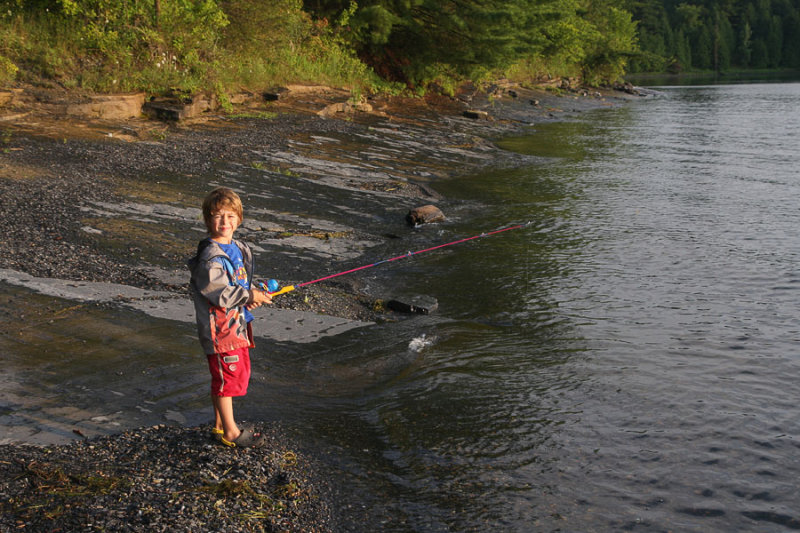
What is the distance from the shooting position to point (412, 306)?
729cm

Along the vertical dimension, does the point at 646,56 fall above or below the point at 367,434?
above

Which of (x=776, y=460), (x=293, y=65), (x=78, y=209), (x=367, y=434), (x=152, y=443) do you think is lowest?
(x=776, y=460)

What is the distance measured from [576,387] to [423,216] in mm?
5990

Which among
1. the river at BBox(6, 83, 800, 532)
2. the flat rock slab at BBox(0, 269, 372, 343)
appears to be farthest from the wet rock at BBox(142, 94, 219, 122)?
the flat rock slab at BBox(0, 269, 372, 343)

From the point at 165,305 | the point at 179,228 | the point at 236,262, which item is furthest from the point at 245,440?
the point at 179,228

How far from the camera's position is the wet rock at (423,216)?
440 inches

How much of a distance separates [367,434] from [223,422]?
992mm

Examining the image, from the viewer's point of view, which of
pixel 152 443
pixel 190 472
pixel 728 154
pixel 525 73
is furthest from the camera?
pixel 525 73

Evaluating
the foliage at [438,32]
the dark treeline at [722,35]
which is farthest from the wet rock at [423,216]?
the dark treeline at [722,35]

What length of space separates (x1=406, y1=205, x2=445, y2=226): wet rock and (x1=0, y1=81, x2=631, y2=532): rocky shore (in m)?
0.25

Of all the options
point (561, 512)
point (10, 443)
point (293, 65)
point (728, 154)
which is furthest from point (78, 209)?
point (728, 154)

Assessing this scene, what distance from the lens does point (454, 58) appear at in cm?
2644

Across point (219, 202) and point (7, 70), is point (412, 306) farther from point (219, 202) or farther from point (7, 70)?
point (7, 70)

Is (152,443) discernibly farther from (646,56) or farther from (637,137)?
(646,56)
